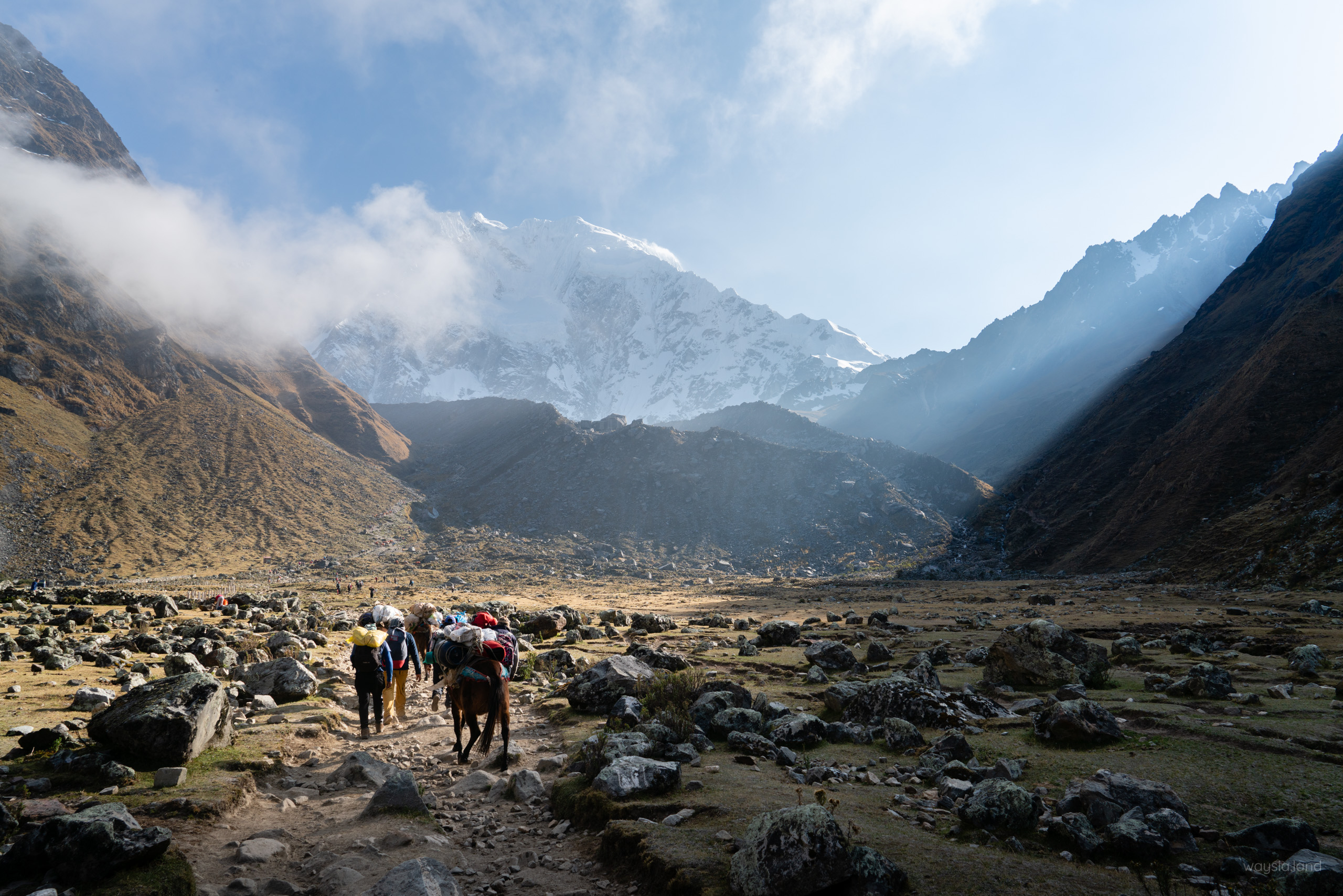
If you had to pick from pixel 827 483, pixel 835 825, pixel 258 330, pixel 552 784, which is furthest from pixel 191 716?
pixel 258 330

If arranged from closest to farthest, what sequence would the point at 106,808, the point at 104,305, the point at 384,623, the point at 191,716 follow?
the point at 106,808 → the point at 191,716 → the point at 384,623 → the point at 104,305

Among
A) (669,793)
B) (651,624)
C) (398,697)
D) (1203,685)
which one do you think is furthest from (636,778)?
(651,624)

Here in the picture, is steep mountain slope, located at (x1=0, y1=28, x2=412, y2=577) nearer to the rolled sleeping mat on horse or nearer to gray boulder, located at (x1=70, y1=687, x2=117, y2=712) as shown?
gray boulder, located at (x1=70, y1=687, x2=117, y2=712)

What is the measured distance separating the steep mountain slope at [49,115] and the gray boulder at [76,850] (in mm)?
213827

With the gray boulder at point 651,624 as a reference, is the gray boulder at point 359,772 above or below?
above

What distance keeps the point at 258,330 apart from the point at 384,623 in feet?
617

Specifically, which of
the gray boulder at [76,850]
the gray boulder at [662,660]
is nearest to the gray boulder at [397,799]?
the gray boulder at [76,850]

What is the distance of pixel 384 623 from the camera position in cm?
1229

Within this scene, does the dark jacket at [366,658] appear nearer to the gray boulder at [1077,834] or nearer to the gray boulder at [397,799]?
the gray boulder at [397,799]

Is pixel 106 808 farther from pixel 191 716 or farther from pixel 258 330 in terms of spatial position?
pixel 258 330

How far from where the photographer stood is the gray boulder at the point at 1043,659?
40.4 feet

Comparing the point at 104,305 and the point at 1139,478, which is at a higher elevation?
the point at 104,305

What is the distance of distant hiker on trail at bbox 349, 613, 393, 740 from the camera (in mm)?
11516

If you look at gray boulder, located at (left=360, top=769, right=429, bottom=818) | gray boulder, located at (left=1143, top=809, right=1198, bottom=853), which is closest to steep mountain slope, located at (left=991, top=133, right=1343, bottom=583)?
gray boulder, located at (left=1143, top=809, right=1198, bottom=853)
